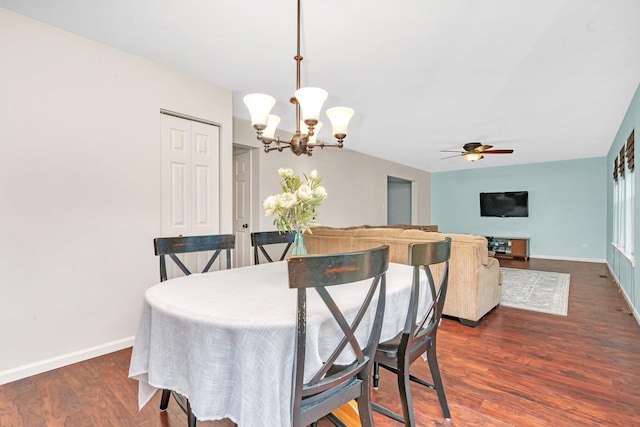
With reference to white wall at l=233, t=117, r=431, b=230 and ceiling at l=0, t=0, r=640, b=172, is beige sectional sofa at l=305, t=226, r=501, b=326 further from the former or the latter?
white wall at l=233, t=117, r=431, b=230

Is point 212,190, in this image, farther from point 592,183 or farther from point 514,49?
point 592,183

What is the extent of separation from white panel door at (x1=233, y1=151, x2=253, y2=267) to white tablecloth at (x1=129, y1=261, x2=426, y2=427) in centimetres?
316

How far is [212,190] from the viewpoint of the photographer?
332 cm

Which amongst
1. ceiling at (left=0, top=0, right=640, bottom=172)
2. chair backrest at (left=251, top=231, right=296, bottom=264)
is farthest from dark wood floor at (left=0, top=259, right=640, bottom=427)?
ceiling at (left=0, top=0, right=640, bottom=172)

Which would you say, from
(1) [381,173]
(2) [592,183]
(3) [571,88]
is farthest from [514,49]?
(2) [592,183]

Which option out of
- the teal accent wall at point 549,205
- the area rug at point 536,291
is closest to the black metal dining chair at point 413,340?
the area rug at point 536,291

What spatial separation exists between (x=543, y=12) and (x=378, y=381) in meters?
2.61

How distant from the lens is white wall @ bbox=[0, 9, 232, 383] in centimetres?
212

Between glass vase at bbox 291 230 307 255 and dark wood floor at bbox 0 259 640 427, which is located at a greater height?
glass vase at bbox 291 230 307 255

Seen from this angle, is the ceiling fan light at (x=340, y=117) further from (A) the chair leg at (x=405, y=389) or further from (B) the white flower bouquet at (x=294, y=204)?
(A) the chair leg at (x=405, y=389)

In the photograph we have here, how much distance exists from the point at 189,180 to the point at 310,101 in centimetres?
179

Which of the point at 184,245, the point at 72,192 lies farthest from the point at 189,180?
the point at 184,245

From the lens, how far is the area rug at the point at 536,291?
3740 mm

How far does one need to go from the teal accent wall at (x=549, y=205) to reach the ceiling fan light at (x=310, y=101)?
804 cm
